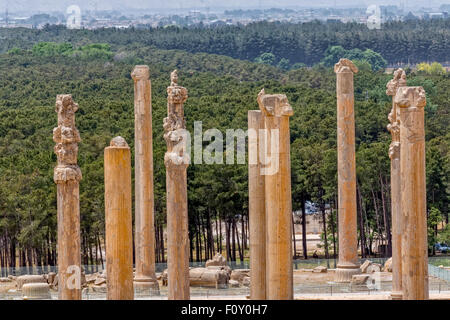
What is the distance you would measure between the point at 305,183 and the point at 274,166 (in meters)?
44.4

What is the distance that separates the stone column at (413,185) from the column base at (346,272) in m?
15.9

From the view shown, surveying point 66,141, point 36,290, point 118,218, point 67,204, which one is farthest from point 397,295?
point 36,290

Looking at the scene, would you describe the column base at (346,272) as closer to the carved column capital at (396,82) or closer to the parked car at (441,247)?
the carved column capital at (396,82)

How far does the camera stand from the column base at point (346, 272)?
51.1 metres

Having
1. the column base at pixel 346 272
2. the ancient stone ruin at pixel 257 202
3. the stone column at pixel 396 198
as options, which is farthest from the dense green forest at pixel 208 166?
the ancient stone ruin at pixel 257 202

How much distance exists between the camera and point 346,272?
168 ft

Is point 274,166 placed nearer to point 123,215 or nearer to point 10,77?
point 123,215

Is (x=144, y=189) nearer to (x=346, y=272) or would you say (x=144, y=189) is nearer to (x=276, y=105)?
(x=346, y=272)

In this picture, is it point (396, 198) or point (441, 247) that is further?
point (441, 247)

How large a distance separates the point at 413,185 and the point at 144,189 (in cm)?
1592

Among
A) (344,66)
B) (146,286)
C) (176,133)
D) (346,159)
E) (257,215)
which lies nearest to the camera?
(257,215)

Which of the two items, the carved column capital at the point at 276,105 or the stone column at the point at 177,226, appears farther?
the stone column at the point at 177,226

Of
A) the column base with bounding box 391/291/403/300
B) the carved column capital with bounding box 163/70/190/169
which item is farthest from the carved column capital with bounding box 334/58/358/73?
the column base with bounding box 391/291/403/300

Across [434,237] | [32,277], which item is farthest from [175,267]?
[434,237]
